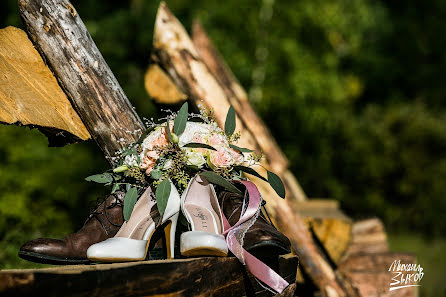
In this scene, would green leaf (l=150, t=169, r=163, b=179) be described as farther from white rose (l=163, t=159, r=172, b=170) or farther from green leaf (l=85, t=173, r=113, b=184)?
green leaf (l=85, t=173, r=113, b=184)

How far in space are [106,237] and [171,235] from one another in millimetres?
271

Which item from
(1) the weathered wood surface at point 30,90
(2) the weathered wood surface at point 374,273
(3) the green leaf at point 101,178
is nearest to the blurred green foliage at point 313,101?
(2) the weathered wood surface at point 374,273

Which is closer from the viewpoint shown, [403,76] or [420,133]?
[420,133]

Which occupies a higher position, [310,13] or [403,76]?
Answer: [310,13]

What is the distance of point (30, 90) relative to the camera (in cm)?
220

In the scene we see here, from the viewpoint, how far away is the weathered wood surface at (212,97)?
2.82 m

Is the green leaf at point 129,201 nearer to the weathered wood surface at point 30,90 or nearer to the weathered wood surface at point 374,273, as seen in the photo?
the weathered wood surface at point 30,90

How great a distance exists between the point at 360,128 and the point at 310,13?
2312 mm

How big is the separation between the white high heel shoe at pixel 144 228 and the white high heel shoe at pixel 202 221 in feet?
0.22

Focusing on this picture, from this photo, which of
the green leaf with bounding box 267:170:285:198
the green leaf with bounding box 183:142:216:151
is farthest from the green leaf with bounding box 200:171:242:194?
the green leaf with bounding box 267:170:285:198

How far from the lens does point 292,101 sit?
753cm

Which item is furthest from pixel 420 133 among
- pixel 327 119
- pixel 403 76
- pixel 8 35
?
pixel 8 35

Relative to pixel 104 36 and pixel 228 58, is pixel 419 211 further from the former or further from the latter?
pixel 104 36

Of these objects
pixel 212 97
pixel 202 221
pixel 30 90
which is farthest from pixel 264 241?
pixel 212 97
